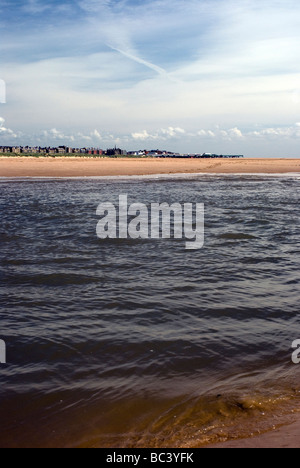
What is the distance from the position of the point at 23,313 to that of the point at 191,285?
2606mm

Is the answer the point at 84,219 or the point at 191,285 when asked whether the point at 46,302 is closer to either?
the point at 191,285

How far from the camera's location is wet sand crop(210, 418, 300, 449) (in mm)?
2994
